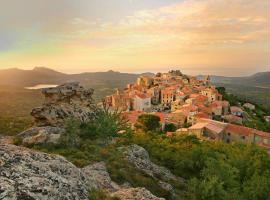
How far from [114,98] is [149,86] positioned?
74.3 feet

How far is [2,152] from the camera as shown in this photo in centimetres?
783

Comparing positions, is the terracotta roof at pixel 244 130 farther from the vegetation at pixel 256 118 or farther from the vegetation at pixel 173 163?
the vegetation at pixel 173 163

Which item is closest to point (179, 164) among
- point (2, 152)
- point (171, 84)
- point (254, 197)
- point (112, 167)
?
point (254, 197)

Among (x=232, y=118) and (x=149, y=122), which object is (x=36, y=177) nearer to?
(x=149, y=122)

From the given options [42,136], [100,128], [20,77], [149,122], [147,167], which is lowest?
[149,122]

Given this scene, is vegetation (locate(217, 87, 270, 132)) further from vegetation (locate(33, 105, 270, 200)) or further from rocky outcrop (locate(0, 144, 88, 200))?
rocky outcrop (locate(0, 144, 88, 200))

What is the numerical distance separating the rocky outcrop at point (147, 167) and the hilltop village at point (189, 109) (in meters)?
29.3

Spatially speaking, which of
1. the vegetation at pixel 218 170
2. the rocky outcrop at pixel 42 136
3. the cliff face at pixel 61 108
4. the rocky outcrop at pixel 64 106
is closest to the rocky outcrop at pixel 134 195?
the vegetation at pixel 218 170

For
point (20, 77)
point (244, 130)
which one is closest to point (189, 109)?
point (244, 130)

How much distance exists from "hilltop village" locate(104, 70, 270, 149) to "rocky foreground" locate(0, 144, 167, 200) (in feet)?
141

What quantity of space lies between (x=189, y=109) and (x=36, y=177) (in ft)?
225

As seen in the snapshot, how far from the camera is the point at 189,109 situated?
244ft

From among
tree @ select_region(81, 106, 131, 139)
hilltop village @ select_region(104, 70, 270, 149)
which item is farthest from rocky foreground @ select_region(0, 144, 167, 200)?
hilltop village @ select_region(104, 70, 270, 149)

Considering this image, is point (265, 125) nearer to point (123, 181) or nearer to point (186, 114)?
point (186, 114)
